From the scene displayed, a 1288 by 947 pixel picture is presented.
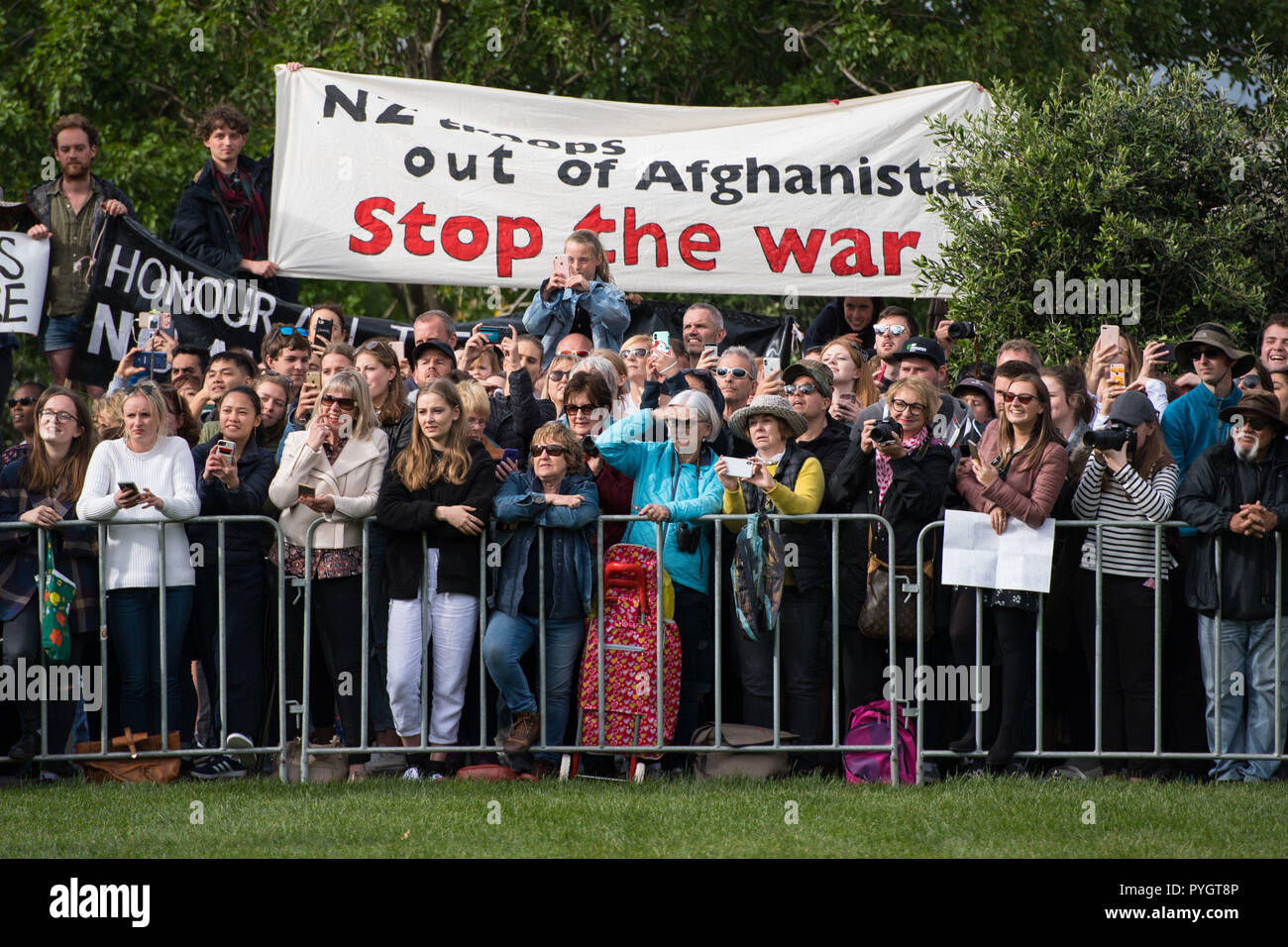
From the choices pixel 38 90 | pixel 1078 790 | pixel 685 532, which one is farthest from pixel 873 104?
pixel 38 90

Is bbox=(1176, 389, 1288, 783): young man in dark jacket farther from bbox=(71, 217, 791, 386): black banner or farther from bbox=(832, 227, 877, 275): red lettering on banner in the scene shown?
bbox=(71, 217, 791, 386): black banner

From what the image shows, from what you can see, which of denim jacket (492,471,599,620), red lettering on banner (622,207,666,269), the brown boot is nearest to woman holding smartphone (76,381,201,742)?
denim jacket (492,471,599,620)

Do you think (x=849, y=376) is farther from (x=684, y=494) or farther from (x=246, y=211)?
(x=246, y=211)

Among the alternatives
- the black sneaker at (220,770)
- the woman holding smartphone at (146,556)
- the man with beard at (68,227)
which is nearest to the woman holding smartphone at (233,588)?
the black sneaker at (220,770)

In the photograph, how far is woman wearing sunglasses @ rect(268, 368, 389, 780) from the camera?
7957mm

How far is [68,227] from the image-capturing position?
34.3 feet

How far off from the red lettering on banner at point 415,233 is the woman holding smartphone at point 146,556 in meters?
3.44

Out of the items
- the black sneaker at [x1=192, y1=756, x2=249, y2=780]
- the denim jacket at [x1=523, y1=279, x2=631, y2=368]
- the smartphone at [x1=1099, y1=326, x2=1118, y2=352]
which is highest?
the denim jacket at [x1=523, y1=279, x2=631, y2=368]

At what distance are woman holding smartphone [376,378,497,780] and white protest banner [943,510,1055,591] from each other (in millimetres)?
2179

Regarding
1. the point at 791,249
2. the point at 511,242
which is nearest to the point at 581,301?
the point at 511,242

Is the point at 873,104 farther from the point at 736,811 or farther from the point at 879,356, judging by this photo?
the point at 736,811

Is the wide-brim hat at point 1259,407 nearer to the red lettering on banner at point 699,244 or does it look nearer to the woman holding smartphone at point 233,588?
the red lettering on banner at point 699,244

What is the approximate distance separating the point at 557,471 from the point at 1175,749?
322cm

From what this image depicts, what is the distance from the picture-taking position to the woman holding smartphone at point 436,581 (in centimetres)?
783
